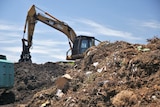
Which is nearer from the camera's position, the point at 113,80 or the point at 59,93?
the point at 113,80

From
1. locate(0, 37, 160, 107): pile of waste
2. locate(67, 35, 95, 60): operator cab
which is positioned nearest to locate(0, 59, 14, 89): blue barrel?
locate(0, 37, 160, 107): pile of waste

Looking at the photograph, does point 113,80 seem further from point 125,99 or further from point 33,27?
point 33,27

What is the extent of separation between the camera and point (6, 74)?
1611 centimetres

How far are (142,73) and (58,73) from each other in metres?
15.3

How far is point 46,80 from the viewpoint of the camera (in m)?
21.6

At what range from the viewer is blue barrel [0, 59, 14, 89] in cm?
1576

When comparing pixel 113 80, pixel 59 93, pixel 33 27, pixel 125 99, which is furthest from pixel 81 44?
pixel 125 99

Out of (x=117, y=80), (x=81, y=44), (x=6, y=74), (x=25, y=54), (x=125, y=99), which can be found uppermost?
(x=81, y=44)

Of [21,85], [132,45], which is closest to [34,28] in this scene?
[21,85]

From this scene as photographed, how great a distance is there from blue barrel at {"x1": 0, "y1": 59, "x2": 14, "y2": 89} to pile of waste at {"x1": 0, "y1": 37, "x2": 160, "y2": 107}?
13.9 ft

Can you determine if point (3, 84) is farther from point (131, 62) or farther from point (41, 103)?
point (131, 62)

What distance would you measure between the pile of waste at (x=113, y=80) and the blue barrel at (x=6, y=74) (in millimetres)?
4232

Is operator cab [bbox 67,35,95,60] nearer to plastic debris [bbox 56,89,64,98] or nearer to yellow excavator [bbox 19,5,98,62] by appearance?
yellow excavator [bbox 19,5,98,62]

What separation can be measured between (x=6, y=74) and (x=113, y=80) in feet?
24.9
